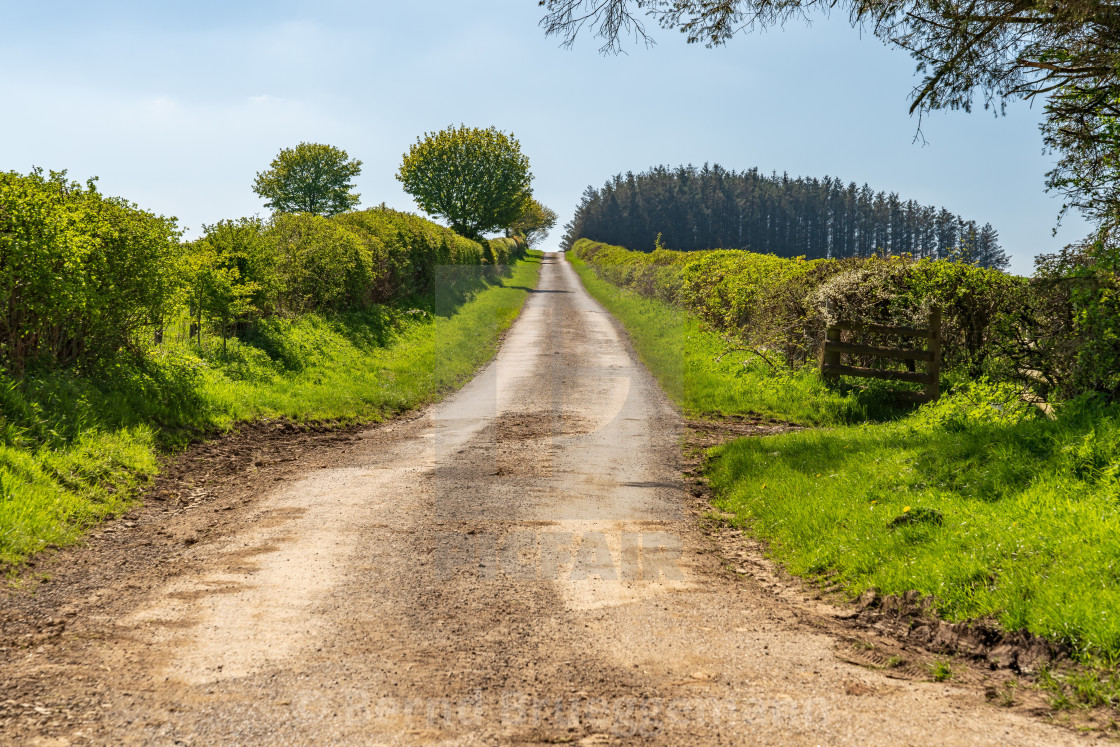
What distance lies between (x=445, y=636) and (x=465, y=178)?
49985 millimetres

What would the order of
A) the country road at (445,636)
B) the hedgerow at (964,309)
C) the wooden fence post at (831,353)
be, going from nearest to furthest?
the country road at (445,636) → the hedgerow at (964,309) → the wooden fence post at (831,353)

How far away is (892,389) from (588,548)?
28.2ft

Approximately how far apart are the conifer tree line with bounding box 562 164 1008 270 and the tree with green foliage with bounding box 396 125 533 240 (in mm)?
69640

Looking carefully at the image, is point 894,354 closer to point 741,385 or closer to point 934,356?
point 934,356

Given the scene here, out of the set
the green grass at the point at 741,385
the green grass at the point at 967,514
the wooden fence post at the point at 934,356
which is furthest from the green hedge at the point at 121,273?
the wooden fence post at the point at 934,356

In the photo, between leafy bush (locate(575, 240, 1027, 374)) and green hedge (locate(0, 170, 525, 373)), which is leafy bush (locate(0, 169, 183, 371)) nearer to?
green hedge (locate(0, 170, 525, 373))

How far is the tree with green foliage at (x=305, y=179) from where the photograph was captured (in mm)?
72500

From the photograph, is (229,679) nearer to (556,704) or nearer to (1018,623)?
(556,704)

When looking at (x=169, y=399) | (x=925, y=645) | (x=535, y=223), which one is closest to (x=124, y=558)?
(x=169, y=399)

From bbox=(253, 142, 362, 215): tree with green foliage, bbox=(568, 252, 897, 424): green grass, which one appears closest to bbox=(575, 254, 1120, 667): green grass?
bbox=(568, 252, 897, 424): green grass

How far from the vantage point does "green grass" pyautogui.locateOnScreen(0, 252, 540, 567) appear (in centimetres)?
618

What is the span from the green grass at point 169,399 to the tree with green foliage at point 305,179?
59943mm

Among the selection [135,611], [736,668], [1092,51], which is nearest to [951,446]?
[736,668]

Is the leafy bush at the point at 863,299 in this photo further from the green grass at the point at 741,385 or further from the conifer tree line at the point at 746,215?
the conifer tree line at the point at 746,215
